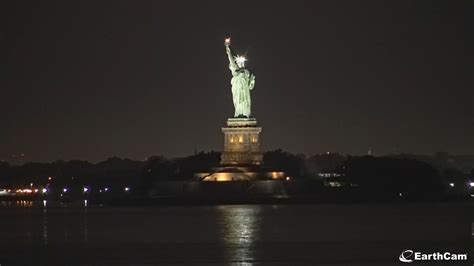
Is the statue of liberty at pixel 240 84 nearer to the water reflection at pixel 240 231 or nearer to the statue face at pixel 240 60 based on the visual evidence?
the statue face at pixel 240 60

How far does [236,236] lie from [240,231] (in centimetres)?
254

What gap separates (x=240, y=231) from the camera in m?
48.0

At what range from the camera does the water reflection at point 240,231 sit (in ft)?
125

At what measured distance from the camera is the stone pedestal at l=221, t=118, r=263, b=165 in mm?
77062

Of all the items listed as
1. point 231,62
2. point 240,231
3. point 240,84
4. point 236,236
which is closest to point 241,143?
point 240,84

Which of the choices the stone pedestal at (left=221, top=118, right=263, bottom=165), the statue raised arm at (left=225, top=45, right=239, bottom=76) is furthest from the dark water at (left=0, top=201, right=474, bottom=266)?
the statue raised arm at (left=225, top=45, right=239, bottom=76)

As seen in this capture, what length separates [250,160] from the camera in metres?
77.1

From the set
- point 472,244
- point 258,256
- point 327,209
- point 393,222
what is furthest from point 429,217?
point 258,256

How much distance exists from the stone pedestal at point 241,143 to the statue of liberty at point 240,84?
1.45 meters

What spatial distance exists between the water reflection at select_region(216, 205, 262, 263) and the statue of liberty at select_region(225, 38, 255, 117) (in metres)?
11.3

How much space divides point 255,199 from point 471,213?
17.3m

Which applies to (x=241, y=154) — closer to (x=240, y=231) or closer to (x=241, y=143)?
(x=241, y=143)

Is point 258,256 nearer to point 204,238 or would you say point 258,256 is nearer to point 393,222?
point 204,238

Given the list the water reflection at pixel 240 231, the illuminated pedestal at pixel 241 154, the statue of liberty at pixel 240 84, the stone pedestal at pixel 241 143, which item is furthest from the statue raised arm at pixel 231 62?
the water reflection at pixel 240 231
